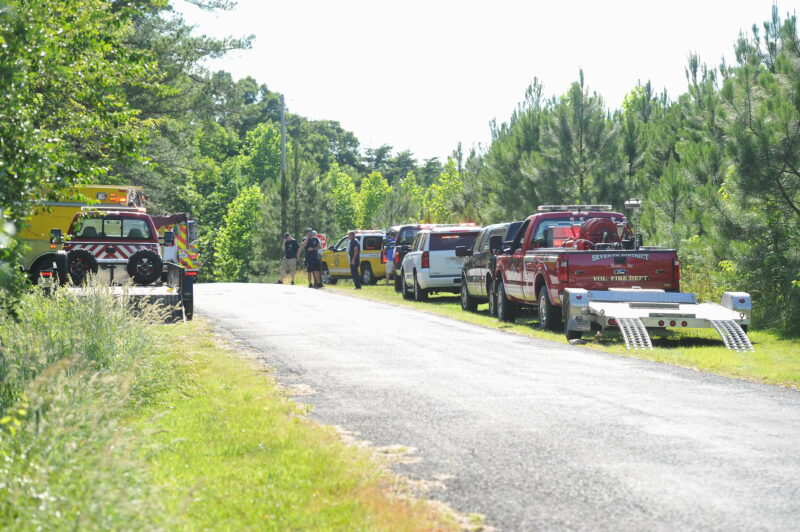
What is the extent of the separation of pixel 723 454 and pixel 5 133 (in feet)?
18.3

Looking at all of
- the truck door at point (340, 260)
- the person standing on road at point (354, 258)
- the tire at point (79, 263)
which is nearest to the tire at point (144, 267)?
the tire at point (79, 263)

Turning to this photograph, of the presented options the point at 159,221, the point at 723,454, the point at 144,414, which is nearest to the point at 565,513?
the point at 723,454

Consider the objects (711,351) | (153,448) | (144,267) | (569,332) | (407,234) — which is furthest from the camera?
(407,234)

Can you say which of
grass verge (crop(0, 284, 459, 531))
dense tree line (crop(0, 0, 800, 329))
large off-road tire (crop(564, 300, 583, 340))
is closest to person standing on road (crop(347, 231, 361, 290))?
dense tree line (crop(0, 0, 800, 329))

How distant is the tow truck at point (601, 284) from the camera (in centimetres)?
1523

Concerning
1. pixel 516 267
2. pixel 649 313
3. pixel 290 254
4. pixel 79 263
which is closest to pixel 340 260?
pixel 290 254

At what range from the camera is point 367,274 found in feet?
128

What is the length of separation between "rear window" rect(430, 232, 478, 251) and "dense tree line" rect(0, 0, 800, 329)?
4.65m

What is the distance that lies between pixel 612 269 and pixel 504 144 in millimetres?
24165

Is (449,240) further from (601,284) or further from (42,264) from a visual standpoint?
(42,264)

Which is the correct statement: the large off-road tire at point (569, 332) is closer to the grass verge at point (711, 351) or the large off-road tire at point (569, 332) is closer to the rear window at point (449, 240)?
the grass verge at point (711, 351)

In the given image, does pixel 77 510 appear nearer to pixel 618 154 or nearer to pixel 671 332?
pixel 671 332

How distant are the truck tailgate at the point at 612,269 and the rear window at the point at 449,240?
10569 millimetres

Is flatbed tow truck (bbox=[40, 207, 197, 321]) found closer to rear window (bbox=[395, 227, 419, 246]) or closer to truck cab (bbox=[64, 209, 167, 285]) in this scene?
truck cab (bbox=[64, 209, 167, 285])
